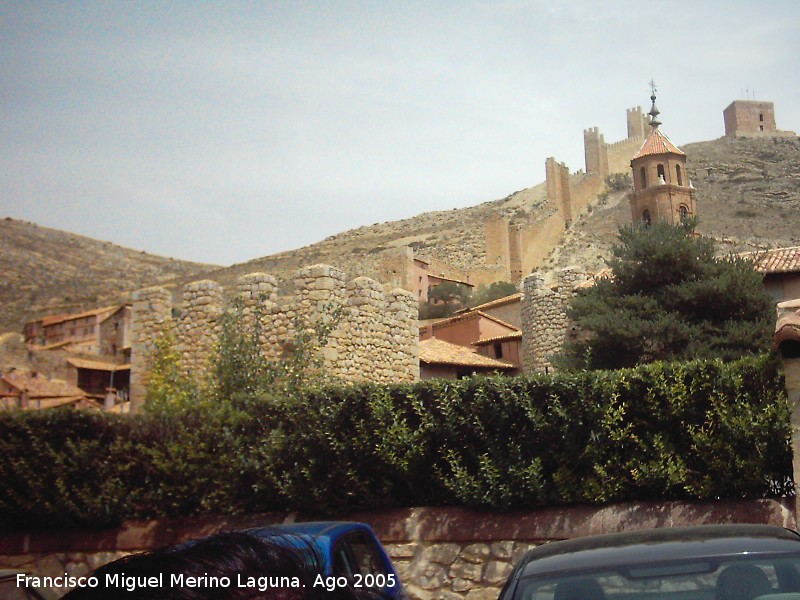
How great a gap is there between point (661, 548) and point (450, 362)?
1910 cm

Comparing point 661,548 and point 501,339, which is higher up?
point 501,339

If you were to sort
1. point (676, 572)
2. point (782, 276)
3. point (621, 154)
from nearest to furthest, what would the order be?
point (676, 572), point (782, 276), point (621, 154)

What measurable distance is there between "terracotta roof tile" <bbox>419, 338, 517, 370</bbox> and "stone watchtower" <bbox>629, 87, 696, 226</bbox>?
18657mm

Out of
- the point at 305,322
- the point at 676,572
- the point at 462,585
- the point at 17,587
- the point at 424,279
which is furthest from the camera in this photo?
the point at 424,279

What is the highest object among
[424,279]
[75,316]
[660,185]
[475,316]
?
[660,185]

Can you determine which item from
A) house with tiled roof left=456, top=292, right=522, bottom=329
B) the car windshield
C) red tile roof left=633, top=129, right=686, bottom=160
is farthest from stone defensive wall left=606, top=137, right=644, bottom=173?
the car windshield

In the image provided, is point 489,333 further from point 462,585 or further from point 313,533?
point 313,533

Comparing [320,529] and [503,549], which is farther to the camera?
[503,549]

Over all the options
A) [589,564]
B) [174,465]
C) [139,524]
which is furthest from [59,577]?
[589,564]

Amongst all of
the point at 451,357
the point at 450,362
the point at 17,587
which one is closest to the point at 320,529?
the point at 17,587

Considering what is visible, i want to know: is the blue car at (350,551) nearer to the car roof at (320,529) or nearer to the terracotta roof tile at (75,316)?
the car roof at (320,529)

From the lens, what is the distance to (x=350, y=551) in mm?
5859

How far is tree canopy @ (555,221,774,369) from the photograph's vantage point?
18672 mm

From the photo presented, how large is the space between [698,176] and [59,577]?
9221 centimetres
